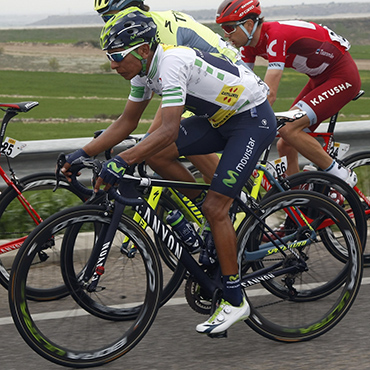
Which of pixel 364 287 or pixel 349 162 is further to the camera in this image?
pixel 349 162

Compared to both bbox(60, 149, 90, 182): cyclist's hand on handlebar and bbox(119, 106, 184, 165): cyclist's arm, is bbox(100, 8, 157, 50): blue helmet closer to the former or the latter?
bbox(119, 106, 184, 165): cyclist's arm

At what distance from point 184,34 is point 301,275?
6.24 feet

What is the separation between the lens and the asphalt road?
384 cm

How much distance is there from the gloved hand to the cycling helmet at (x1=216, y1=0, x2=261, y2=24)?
7.15ft

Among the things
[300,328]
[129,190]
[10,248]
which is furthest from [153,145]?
[10,248]

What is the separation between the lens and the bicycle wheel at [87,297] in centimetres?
362

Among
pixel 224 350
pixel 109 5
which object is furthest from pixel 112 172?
pixel 109 5

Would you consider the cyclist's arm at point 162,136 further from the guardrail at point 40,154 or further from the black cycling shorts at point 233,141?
the guardrail at point 40,154

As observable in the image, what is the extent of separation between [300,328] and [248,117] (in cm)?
130

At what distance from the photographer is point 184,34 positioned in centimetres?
509

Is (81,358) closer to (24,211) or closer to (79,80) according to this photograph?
(24,211)

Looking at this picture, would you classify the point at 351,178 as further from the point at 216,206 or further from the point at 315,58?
the point at 216,206

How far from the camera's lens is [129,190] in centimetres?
385

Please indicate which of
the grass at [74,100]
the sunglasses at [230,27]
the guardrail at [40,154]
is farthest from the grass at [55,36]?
the sunglasses at [230,27]
